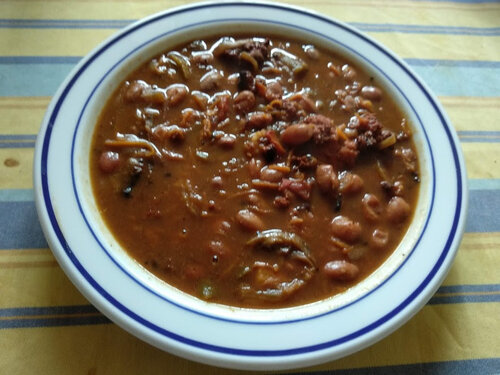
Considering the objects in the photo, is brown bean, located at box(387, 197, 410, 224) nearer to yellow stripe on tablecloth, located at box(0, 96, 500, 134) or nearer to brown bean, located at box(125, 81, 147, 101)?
yellow stripe on tablecloth, located at box(0, 96, 500, 134)

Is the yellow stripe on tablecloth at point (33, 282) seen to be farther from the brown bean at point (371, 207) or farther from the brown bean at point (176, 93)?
the brown bean at point (371, 207)

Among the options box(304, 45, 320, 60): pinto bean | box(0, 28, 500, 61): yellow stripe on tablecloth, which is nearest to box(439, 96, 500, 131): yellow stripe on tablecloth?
box(0, 28, 500, 61): yellow stripe on tablecloth

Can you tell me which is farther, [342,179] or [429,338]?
[342,179]

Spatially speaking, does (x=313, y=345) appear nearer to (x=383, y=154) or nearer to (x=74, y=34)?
(x=383, y=154)

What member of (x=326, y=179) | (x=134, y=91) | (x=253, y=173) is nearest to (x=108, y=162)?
(x=134, y=91)

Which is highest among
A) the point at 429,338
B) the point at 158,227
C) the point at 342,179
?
the point at 342,179

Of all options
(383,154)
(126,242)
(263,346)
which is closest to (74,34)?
(126,242)
